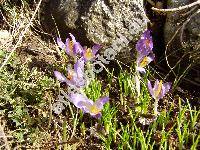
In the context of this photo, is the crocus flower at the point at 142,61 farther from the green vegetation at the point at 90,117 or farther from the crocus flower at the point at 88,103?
the crocus flower at the point at 88,103

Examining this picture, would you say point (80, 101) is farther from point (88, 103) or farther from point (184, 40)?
point (184, 40)

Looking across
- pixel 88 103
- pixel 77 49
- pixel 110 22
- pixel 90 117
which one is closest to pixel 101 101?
pixel 88 103

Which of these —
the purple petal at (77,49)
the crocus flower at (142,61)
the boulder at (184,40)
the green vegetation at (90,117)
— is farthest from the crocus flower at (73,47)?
the boulder at (184,40)

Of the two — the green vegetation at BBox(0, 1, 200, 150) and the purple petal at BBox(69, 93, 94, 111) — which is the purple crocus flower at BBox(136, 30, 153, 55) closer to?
the green vegetation at BBox(0, 1, 200, 150)

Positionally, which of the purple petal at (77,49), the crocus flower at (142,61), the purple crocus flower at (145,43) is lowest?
the crocus flower at (142,61)

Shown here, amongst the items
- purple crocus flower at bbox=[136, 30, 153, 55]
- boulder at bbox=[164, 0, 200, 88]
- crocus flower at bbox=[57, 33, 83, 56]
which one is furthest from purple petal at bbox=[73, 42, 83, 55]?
boulder at bbox=[164, 0, 200, 88]

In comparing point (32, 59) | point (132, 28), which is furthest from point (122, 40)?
point (32, 59)
